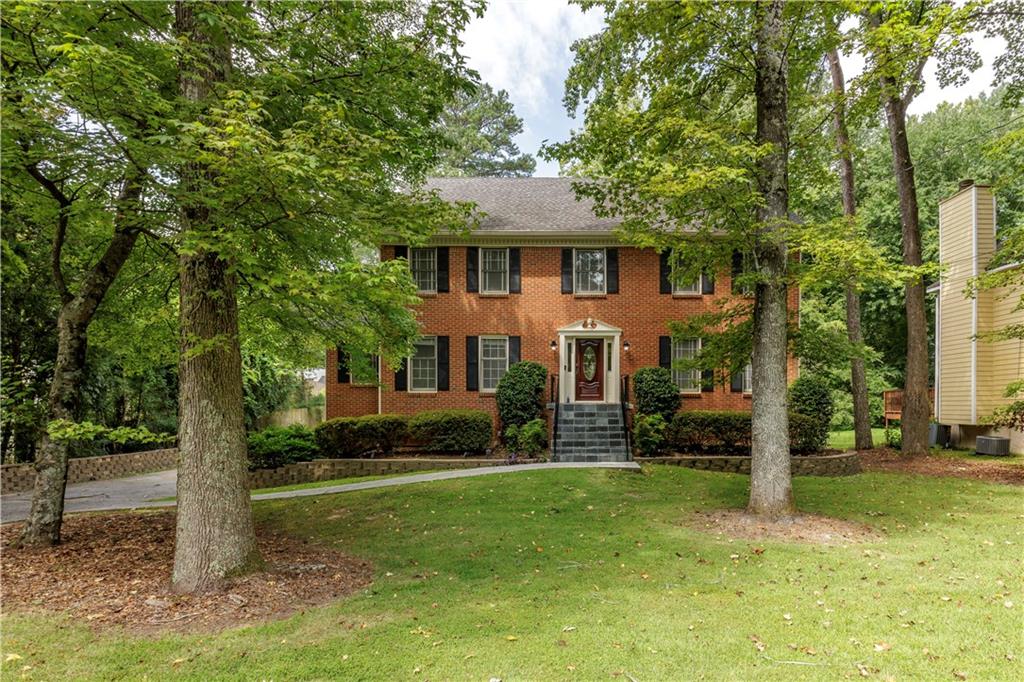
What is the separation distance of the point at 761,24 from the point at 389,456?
37.5 feet

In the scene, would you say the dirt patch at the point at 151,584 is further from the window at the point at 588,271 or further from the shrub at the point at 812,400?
the shrub at the point at 812,400

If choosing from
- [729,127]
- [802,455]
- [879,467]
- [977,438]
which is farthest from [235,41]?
[977,438]

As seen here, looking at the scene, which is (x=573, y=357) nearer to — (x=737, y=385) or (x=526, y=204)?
(x=737, y=385)

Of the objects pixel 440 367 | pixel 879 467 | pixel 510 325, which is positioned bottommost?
pixel 879 467

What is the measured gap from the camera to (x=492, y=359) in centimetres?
1516

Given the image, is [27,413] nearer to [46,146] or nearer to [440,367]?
[46,146]

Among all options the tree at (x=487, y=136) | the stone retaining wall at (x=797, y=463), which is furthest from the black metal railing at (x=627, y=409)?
the tree at (x=487, y=136)

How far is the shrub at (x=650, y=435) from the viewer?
12.8m

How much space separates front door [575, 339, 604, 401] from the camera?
15.1m

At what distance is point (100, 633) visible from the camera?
14.2ft

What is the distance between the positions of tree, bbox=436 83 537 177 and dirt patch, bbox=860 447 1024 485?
23.8 meters

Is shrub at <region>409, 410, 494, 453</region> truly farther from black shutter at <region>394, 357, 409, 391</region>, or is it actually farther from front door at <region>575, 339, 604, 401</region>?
front door at <region>575, 339, 604, 401</region>

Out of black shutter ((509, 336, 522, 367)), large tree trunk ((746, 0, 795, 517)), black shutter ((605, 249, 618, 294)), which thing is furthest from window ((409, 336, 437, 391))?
large tree trunk ((746, 0, 795, 517))

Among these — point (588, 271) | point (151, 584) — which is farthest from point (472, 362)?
point (151, 584)
